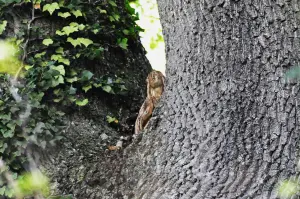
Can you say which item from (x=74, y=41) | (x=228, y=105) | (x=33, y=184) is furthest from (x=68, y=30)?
(x=228, y=105)

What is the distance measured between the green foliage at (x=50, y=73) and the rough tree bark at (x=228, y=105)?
0.62 metres

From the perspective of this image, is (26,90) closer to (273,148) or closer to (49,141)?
(49,141)

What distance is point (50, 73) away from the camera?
9.02 ft

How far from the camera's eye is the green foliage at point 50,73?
2555mm

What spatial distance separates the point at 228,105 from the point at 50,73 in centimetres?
108

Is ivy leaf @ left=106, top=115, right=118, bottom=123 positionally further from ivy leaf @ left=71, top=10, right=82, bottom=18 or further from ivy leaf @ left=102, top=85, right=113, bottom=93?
ivy leaf @ left=71, top=10, right=82, bottom=18

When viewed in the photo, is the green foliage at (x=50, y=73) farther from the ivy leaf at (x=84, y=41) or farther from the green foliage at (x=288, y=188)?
the green foliage at (x=288, y=188)

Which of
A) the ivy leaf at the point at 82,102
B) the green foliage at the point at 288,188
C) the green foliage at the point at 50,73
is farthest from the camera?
the ivy leaf at the point at 82,102

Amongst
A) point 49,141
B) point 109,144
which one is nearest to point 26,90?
point 49,141

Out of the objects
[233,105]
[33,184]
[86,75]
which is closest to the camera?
[233,105]

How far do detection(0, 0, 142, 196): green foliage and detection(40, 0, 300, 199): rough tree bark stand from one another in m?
0.62

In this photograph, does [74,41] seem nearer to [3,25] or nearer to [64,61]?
[64,61]

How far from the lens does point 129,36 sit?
3.29 m

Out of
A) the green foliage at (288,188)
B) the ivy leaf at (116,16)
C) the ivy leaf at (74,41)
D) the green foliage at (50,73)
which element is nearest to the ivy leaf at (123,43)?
the green foliage at (50,73)
